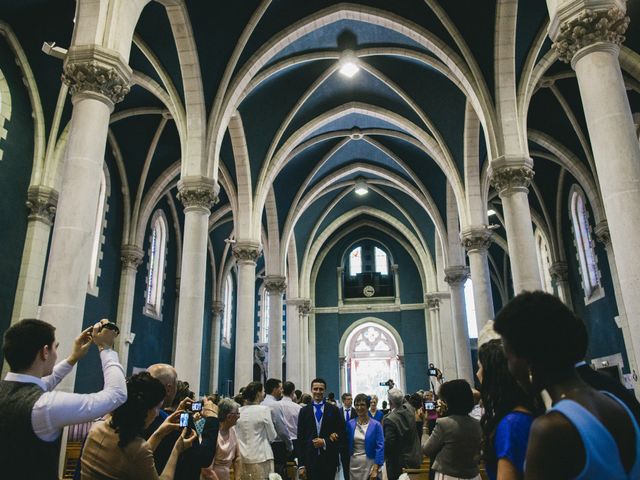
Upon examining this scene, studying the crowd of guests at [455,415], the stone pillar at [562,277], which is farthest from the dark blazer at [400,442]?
the stone pillar at [562,277]

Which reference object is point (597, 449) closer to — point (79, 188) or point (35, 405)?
point (35, 405)

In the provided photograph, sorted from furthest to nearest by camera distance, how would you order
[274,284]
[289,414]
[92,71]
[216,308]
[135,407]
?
[216,308], [274,284], [289,414], [92,71], [135,407]

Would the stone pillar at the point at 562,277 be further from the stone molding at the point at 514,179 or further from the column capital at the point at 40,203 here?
the column capital at the point at 40,203

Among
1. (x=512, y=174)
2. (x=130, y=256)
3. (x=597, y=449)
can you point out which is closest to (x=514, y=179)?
(x=512, y=174)

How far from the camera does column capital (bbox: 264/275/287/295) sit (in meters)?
18.0

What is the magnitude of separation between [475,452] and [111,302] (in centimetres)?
1442

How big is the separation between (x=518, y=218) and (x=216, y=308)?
1684 cm

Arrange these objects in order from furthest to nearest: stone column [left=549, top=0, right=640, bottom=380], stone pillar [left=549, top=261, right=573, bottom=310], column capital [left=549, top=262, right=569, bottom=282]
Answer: column capital [left=549, top=262, right=569, bottom=282] → stone pillar [left=549, top=261, right=573, bottom=310] → stone column [left=549, top=0, right=640, bottom=380]

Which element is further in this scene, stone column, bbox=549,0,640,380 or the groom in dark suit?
the groom in dark suit

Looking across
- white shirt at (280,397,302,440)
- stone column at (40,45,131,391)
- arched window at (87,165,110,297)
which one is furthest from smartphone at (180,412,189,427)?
arched window at (87,165,110,297)

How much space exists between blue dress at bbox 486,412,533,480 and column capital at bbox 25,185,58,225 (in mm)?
12053

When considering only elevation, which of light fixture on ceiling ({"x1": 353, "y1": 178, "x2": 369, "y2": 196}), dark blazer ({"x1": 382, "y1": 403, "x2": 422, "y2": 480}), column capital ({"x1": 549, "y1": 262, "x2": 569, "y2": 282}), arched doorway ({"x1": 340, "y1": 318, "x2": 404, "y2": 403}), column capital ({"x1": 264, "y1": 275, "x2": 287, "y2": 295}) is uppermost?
light fixture on ceiling ({"x1": 353, "y1": 178, "x2": 369, "y2": 196})

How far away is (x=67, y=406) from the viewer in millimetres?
2025

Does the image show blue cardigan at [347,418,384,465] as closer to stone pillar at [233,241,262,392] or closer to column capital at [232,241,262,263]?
stone pillar at [233,241,262,392]
